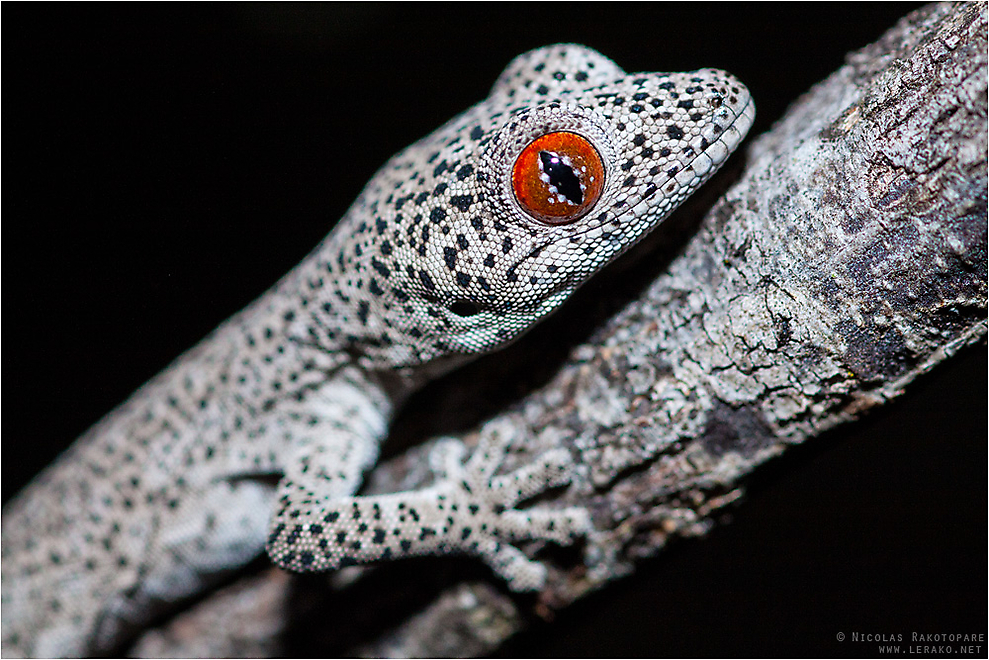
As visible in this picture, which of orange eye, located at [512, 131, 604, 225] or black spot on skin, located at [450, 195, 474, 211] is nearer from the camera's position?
orange eye, located at [512, 131, 604, 225]

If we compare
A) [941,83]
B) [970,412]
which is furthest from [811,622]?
[941,83]

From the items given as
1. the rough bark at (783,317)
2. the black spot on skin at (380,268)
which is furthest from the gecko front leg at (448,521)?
the black spot on skin at (380,268)

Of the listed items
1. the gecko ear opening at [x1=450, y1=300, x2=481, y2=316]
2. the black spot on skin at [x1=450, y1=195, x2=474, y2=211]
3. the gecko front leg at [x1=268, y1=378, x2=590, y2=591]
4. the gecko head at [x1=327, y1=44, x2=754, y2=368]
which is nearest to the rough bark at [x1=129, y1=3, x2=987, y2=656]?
the gecko front leg at [x1=268, y1=378, x2=590, y2=591]

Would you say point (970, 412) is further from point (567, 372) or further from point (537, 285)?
point (537, 285)

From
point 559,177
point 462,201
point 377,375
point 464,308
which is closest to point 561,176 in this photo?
point 559,177

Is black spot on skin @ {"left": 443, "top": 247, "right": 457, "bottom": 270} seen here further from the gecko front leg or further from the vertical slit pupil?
the gecko front leg

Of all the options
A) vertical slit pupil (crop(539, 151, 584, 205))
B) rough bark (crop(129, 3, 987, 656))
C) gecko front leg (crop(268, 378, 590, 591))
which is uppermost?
vertical slit pupil (crop(539, 151, 584, 205))

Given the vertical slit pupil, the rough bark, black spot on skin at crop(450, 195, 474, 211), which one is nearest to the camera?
the rough bark

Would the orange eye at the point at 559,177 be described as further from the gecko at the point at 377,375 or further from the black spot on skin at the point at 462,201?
the black spot on skin at the point at 462,201
